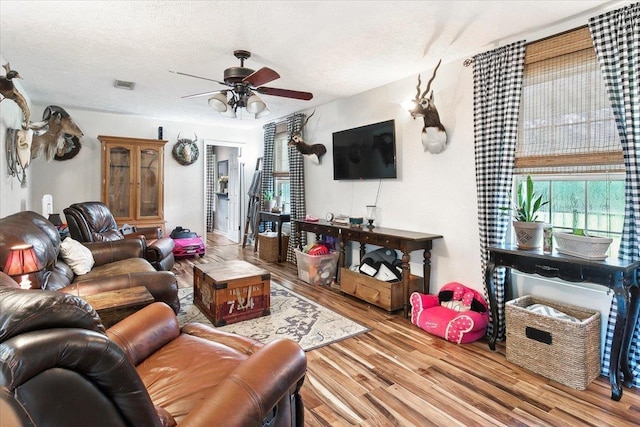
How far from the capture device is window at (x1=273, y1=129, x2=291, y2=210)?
6125 millimetres

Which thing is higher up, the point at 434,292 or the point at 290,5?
the point at 290,5

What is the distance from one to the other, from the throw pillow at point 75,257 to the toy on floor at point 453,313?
9.62ft

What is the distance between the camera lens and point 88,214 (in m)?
3.87

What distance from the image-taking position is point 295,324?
3184 mm

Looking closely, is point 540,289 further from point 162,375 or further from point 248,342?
point 162,375

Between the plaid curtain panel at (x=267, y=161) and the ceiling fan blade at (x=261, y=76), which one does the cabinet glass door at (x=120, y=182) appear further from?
the ceiling fan blade at (x=261, y=76)

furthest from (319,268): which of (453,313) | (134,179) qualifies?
(134,179)

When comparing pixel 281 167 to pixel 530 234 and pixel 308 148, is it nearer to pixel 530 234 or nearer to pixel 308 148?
pixel 308 148

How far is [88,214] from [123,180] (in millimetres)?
1958

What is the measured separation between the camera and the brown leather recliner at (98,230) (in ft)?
12.2

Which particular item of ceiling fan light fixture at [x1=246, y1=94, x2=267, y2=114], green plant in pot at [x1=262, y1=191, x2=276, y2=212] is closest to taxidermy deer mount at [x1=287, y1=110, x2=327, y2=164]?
green plant in pot at [x1=262, y1=191, x2=276, y2=212]

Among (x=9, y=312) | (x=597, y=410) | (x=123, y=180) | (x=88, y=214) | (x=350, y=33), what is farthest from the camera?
(x=123, y=180)

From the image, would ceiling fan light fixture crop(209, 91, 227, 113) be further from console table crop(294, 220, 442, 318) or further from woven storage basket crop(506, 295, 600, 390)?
woven storage basket crop(506, 295, 600, 390)

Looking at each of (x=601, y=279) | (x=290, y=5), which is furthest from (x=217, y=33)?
(x=601, y=279)
